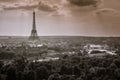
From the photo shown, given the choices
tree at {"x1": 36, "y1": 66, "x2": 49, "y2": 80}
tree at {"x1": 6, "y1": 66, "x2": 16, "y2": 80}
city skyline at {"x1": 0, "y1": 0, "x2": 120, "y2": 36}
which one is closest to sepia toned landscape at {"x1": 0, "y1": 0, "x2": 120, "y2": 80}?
city skyline at {"x1": 0, "y1": 0, "x2": 120, "y2": 36}

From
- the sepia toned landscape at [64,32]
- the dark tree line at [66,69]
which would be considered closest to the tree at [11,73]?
the dark tree line at [66,69]

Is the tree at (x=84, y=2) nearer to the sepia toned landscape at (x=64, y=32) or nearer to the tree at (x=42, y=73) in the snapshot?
the sepia toned landscape at (x=64, y=32)

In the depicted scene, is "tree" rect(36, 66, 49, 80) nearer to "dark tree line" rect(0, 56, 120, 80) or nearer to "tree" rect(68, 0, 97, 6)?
"dark tree line" rect(0, 56, 120, 80)

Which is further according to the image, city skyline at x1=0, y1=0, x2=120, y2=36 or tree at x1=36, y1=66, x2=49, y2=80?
city skyline at x1=0, y1=0, x2=120, y2=36

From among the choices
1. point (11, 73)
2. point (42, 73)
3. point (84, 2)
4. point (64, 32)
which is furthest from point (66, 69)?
point (84, 2)

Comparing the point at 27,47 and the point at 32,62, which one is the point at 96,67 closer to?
the point at 32,62

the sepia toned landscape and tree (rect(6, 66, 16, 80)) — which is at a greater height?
the sepia toned landscape

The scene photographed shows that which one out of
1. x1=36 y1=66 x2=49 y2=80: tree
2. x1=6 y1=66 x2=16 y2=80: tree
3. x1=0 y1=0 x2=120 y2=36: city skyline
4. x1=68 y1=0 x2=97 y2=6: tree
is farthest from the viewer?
x1=68 y1=0 x2=97 y2=6: tree
